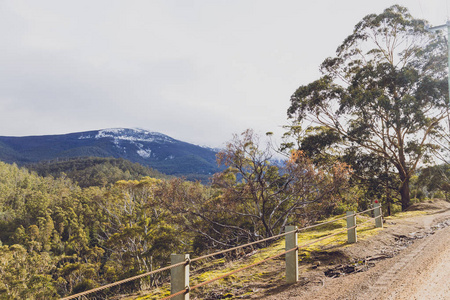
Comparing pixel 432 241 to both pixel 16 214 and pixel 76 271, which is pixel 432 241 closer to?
pixel 76 271

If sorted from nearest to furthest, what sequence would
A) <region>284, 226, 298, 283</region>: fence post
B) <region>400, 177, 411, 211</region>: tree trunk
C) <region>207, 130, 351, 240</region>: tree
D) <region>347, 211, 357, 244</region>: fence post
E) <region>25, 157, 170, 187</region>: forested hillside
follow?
<region>284, 226, 298, 283</region>: fence post
<region>347, 211, 357, 244</region>: fence post
<region>207, 130, 351, 240</region>: tree
<region>400, 177, 411, 211</region>: tree trunk
<region>25, 157, 170, 187</region>: forested hillside

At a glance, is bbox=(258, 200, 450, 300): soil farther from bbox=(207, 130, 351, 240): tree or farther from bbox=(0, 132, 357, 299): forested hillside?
bbox=(207, 130, 351, 240): tree

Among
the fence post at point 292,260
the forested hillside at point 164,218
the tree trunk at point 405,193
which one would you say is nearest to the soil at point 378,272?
the fence post at point 292,260

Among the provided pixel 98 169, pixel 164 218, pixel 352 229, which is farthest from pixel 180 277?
pixel 98 169

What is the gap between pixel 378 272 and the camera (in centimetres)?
539

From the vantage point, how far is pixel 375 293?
4.34m

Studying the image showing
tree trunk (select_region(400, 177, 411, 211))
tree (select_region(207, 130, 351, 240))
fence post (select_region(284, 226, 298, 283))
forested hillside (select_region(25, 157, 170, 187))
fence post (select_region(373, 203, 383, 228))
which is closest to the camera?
fence post (select_region(284, 226, 298, 283))

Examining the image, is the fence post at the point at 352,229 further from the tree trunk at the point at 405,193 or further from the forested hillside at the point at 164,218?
the tree trunk at the point at 405,193

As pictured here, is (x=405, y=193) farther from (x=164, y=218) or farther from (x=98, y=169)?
(x=98, y=169)

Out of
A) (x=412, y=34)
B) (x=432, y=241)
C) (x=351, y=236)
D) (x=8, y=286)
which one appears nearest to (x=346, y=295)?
(x=351, y=236)

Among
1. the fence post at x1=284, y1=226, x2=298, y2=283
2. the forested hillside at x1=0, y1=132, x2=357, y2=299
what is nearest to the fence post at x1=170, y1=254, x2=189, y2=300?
the fence post at x1=284, y1=226, x2=298, y2=283

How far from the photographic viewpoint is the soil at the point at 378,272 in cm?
442

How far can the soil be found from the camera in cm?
442

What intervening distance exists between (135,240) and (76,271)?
30.2 feet
